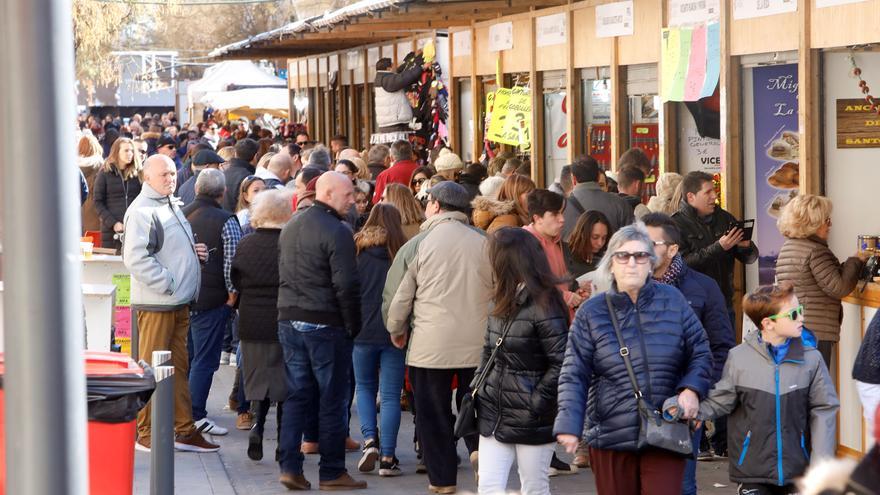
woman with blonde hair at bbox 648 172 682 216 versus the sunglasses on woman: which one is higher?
woman with blonde hair at bbox 648 172 682 216

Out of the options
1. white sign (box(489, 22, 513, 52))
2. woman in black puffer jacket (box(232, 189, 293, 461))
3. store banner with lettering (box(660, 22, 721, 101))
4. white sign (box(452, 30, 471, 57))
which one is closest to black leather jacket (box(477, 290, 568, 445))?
woman in black puffer jacket (box(232, 189, 293, 461))

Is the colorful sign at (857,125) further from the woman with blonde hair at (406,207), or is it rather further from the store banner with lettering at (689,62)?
the woman with blonde hair at (406,207)

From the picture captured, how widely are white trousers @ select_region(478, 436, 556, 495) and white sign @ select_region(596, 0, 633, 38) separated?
6.58 m

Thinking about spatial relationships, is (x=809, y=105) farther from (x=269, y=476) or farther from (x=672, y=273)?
(x=269, y=476)

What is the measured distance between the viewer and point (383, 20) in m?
17.6

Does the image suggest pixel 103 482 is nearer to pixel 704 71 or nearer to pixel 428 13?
pixel 704 71

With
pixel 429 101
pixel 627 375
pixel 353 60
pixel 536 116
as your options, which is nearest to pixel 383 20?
pixel 536 116

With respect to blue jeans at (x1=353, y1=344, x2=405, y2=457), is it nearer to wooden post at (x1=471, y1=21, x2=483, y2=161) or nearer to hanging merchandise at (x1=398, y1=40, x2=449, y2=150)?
wooden post at (x1=471, y1=21, x2=483, y2=161)

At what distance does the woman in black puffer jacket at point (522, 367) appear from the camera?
753 cm

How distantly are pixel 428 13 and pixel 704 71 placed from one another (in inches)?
202

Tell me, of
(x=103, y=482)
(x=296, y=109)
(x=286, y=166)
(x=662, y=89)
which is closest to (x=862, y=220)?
(x=662, y=89)

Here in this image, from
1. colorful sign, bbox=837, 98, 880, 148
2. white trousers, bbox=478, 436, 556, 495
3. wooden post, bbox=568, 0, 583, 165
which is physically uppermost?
wooden post, bbox=568, 0, 583, 165

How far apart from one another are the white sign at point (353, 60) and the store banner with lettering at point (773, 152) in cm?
1621

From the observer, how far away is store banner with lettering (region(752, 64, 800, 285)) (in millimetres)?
10773
